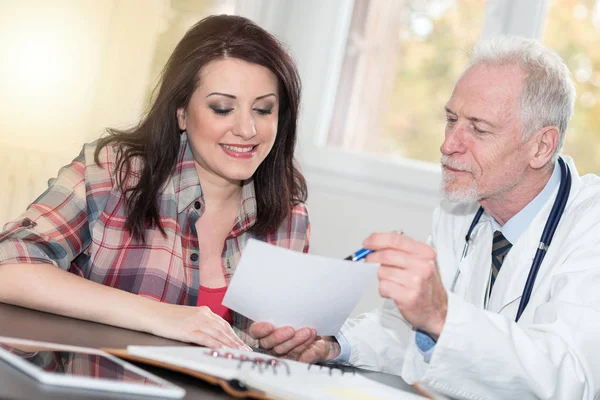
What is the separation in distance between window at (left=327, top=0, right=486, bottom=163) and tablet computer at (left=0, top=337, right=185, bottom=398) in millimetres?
2719

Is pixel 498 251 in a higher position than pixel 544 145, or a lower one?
lower

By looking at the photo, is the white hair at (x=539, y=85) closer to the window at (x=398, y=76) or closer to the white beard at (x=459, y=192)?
the white beard at (x=459, y=192)

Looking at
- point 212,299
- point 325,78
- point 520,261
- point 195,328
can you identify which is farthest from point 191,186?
point 325,78

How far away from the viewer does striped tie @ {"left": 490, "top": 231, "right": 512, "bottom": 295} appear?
2.02 metres

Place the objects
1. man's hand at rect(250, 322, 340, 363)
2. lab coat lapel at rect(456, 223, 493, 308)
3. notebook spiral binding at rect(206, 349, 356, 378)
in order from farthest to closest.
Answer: lab coat lapel at rect(456, 223, 493, 308)
man's hand at rect(250, 322, 340, 363)
notebook spiral binding at rect(206, 349, 356, 378)

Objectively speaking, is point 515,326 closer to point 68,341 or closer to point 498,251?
point 498,251

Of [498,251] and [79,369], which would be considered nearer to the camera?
[79,369]

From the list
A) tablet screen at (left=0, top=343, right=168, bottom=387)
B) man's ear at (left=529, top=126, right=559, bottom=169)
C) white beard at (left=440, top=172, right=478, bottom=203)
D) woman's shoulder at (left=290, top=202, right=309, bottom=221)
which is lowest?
tablet screen at (left=0, top=343, right=168, bottom=387)

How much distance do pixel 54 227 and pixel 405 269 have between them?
90 centimetres

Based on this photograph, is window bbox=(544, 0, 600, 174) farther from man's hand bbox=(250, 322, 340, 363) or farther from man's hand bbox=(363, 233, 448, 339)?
man's hand bbox=(363, 233, 448, 339)

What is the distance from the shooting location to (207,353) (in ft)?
4.12

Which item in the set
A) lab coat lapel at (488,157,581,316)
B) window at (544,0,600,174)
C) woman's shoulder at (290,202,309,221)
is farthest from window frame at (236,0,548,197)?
lab coat lapel at (488,157,581,316)

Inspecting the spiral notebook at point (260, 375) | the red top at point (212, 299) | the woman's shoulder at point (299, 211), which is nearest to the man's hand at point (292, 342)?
the spiral notebook at point (260, 375)

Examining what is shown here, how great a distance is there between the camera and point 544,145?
2084mm
